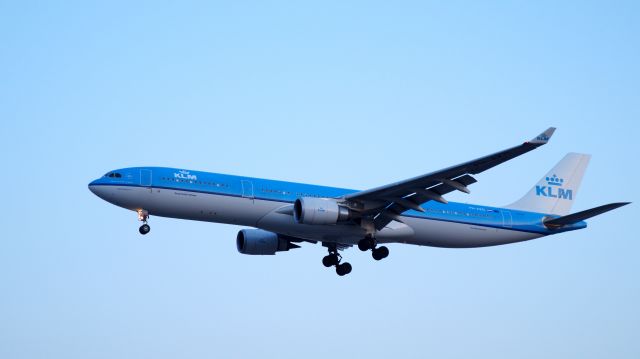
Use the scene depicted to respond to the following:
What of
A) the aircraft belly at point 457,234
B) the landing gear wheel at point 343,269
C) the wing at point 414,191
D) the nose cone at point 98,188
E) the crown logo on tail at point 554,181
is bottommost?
the landing gear wheel at point 343,269

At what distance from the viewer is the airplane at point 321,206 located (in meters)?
46.1

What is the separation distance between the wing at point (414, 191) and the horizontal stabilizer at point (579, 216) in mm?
6704

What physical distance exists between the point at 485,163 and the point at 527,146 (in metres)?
3.32

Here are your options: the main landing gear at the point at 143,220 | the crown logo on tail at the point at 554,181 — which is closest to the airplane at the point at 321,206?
the main landing gear at the point at 143,220

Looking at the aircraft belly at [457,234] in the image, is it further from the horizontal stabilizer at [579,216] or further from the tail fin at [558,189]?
the tail fin at [558,189]

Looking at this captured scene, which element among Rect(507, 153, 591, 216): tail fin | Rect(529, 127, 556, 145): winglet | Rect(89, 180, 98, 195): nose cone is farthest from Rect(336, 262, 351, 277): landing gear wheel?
Rect(529, 127, 556, 145): winglet

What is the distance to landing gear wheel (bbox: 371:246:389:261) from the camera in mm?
49812

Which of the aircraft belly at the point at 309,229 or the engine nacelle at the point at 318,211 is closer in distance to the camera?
the engine nacelle at the point at 318,211

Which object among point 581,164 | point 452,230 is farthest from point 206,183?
point 581,164

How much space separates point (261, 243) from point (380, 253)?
7.02 meters

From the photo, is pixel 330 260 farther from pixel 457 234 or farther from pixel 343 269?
pixel 457 234

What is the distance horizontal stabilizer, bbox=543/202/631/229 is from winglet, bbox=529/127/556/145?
7.06 m

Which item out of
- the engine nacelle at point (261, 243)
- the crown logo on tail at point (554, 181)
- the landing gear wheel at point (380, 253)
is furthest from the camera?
the crown logo on tail at point (554, 181)

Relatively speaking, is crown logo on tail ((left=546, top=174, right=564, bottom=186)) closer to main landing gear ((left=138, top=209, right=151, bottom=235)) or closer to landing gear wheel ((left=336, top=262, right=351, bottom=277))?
landing gear wheel ((left=336, top=262, right=351, bottom=277))
